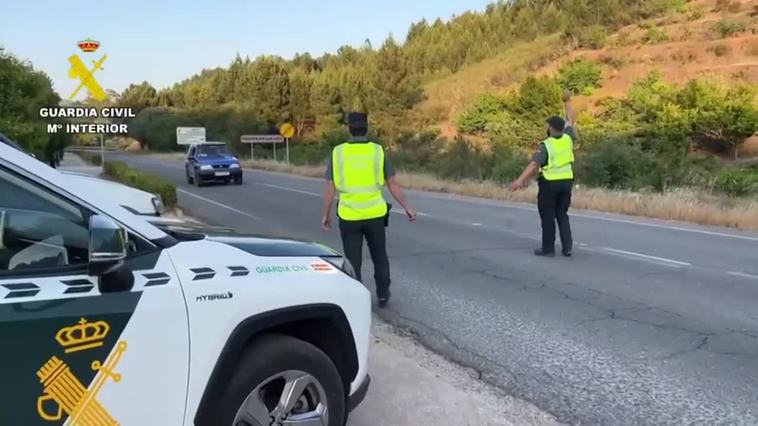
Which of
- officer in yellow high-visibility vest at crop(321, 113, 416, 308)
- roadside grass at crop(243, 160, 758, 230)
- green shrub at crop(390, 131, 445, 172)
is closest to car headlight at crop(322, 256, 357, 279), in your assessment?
officer in yellow high-visibility vest at crop(321, 113, 416, 308)

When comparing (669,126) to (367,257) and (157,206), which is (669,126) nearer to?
(367,257)

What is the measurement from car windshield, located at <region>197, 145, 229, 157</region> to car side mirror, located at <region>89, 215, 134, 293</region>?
1006 inches

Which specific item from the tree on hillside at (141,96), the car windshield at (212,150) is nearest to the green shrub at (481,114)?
the car windshield at (212,150)

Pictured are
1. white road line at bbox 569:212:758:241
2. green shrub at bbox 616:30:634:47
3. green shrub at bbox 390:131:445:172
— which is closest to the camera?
white road line at bbox 569:212:758:241

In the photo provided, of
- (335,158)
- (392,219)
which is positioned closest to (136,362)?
(335,158)

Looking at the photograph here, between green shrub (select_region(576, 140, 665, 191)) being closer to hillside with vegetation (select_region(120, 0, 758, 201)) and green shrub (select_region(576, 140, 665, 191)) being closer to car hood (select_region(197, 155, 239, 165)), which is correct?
hillside with vegetation (select_region(120, 0, 758, 201))

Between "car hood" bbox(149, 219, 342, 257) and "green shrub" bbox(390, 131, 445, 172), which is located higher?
"car hood" bbox(149, 219, 342, 257)

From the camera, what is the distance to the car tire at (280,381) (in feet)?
9.29

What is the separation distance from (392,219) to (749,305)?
26.7 ft

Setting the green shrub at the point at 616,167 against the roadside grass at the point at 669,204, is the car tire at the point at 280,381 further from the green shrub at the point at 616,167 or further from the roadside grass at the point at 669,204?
the green shrub at the point at 616,167

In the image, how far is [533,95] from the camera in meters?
49.1

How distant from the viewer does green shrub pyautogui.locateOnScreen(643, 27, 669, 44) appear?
55.0 metres

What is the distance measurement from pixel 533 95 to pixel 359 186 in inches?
1778

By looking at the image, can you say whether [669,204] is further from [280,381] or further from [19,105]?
[19,105]
